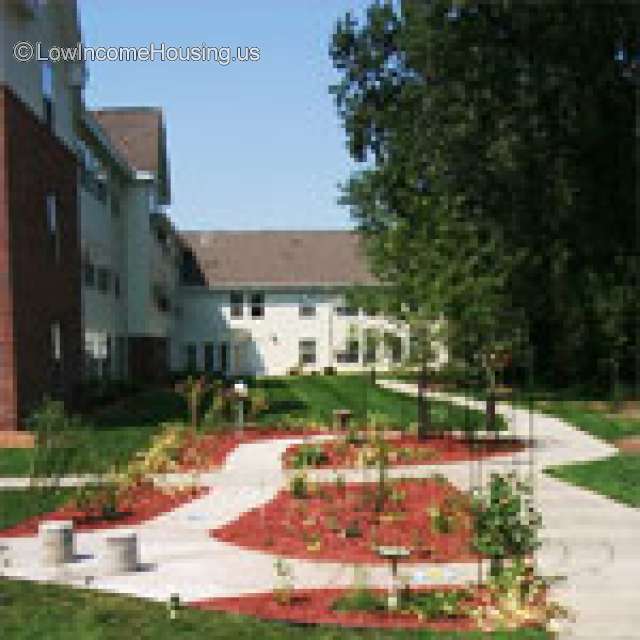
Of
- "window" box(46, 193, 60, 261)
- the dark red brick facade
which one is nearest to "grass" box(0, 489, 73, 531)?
the dark red brick facade

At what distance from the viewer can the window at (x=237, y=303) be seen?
215ft

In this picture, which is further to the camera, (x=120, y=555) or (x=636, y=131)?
(x=636, y=131)

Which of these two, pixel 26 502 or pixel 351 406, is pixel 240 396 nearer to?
pixel 26 502

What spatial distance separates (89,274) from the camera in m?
36.2

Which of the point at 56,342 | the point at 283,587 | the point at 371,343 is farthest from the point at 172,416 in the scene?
the point at 283,587

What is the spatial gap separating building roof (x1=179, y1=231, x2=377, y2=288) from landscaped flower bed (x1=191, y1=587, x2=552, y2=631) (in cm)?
5376

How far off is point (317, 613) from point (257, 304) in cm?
5652

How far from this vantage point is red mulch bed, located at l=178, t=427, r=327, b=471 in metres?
20.8

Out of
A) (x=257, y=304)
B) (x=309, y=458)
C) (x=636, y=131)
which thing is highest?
(x=636, y=131)

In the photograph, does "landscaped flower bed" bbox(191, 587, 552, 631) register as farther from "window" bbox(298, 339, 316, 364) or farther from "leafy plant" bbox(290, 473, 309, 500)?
"window" bbox(298, 339, 316, 364)

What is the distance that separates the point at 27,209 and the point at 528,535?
19.0 m

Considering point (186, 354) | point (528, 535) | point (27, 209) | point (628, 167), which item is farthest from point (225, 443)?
point (186, 354)

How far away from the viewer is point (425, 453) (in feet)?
70.8

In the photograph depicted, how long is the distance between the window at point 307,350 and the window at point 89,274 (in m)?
28.9
